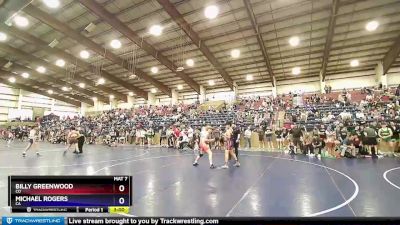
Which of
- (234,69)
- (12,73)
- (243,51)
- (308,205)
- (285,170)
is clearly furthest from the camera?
(12,73)

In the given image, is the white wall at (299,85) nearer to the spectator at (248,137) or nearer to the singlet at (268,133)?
the spectator at (248,137)

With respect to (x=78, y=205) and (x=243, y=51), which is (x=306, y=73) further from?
(x=78, y=205)

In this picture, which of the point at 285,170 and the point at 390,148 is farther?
the point at 390,148

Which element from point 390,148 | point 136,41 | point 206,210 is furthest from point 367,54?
point 206,210

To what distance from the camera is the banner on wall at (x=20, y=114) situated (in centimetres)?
4319

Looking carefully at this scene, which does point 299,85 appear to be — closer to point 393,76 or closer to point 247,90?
point 247,90

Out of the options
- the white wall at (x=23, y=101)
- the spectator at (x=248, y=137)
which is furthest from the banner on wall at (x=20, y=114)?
the spectator at (x=248, y=137)

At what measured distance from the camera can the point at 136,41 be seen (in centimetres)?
2177

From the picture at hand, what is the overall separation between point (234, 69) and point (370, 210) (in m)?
27.0

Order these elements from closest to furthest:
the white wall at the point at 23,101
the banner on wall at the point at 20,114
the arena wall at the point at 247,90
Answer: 1. the arena wall at the point at 247,90
2. the white wall at the point at 23,101
3. the banner on wall at the point at 20,114
